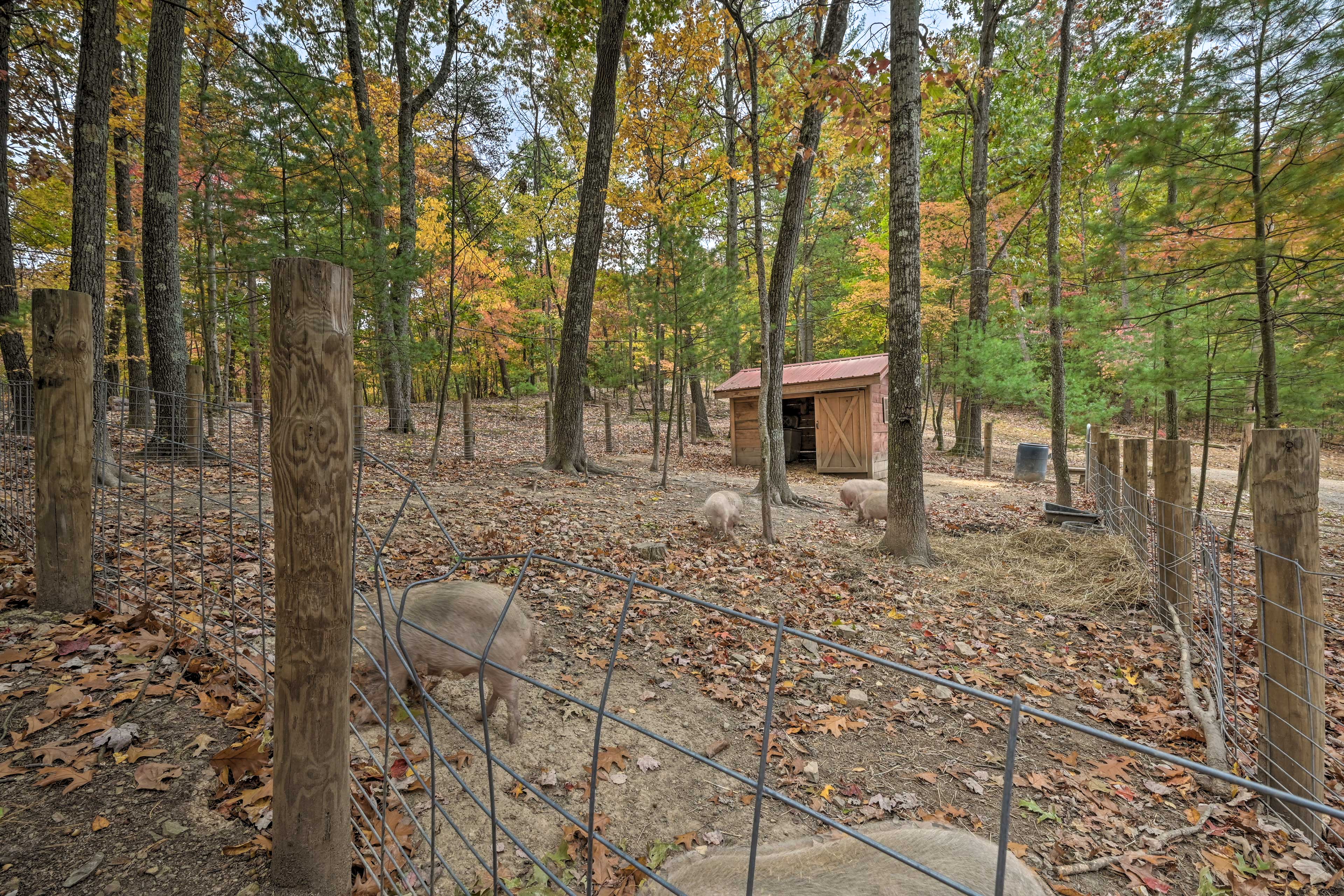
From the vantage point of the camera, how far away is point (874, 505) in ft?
26.7

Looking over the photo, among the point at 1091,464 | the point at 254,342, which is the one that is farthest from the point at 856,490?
the point at 254,342

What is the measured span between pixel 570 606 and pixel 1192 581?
17.7 ft

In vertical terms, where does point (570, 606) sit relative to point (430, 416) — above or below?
below

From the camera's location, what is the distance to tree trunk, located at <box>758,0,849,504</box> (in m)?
7.50

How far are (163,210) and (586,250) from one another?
563cm

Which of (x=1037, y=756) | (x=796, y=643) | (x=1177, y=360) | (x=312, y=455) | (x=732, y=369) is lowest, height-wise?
(x=1037, y=756)

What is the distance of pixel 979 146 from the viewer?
13.7 meters

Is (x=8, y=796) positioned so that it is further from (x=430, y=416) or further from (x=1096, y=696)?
(x=430, y=416)

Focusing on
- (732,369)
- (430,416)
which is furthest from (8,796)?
(430,416)

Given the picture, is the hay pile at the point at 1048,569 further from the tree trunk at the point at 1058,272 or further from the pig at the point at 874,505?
the tree trunk at the point at 1058,272

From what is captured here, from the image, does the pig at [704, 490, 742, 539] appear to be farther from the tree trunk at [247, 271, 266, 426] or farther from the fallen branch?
the tree trunk at [247, 271, 266, 426]

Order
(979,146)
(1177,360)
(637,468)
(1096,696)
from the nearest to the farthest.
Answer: (1096,696) → (1177,360) → (637,468) → (979,146)

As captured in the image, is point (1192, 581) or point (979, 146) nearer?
point (1192, 581)

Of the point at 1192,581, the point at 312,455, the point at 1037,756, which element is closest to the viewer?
the point at 312,455
